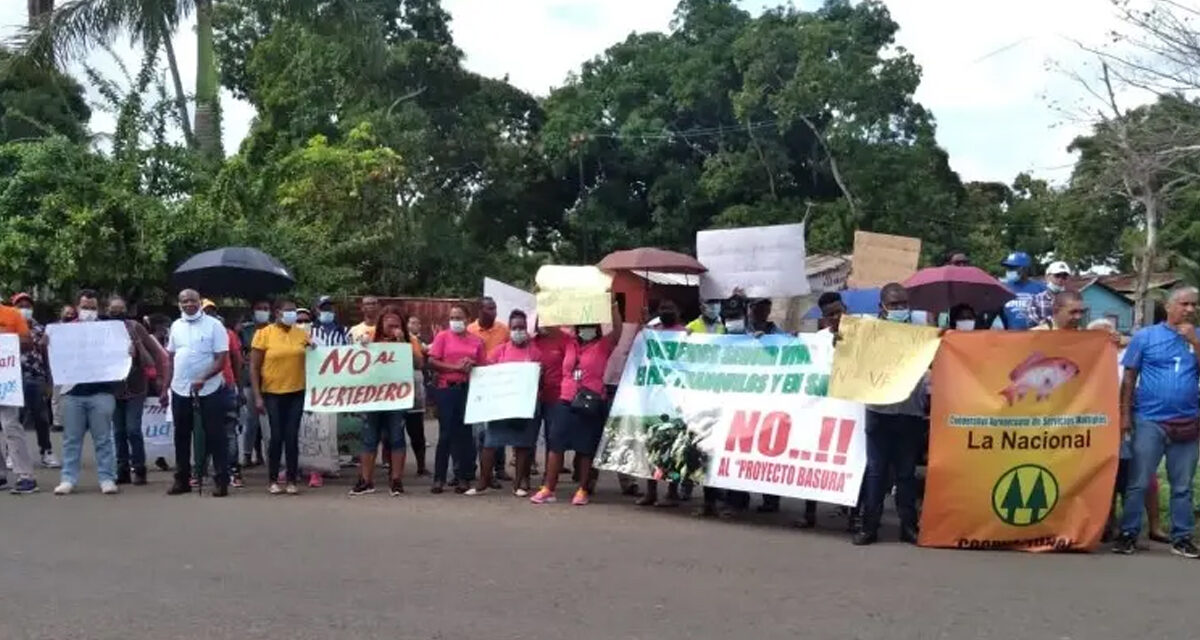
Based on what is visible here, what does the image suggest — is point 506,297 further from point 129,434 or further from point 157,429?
point 129,434

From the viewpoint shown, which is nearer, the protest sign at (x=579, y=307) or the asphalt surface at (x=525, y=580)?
the asphalt surface at (x=525, y=580)

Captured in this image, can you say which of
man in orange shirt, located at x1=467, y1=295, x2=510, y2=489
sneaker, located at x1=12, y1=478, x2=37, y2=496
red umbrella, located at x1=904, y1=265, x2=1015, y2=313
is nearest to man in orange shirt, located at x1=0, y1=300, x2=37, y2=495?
sneaker, located at x1=12, y1=478, x2=37, y2=496

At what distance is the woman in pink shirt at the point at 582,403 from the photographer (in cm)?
1048

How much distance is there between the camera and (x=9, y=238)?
17297 millimetres

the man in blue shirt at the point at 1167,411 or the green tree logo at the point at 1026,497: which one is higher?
the man in blue shirt at the point at 1167,411

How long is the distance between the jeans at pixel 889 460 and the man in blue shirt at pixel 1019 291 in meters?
2.44

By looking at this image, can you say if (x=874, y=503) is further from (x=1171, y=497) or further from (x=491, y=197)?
(x=491, y=197)

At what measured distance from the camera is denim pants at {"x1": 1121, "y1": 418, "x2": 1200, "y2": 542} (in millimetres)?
8453

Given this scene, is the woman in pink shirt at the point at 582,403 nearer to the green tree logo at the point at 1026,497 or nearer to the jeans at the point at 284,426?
the jeans at the point at 284,426

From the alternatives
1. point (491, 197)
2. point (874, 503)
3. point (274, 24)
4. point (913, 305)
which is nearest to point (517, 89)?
point (491, 197)

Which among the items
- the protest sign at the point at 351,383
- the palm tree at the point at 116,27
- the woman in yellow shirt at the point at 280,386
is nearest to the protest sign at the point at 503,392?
the protest sign at the point at 351,383

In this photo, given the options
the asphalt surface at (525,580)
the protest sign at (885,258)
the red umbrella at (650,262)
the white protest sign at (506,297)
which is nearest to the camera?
the asphalt surface at (525,580)

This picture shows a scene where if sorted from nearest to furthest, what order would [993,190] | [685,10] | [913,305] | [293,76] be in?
1. [913,305]
2. [293,76]
3. [685,10]
4. [993,190]

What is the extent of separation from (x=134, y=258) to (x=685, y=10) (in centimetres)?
2469
